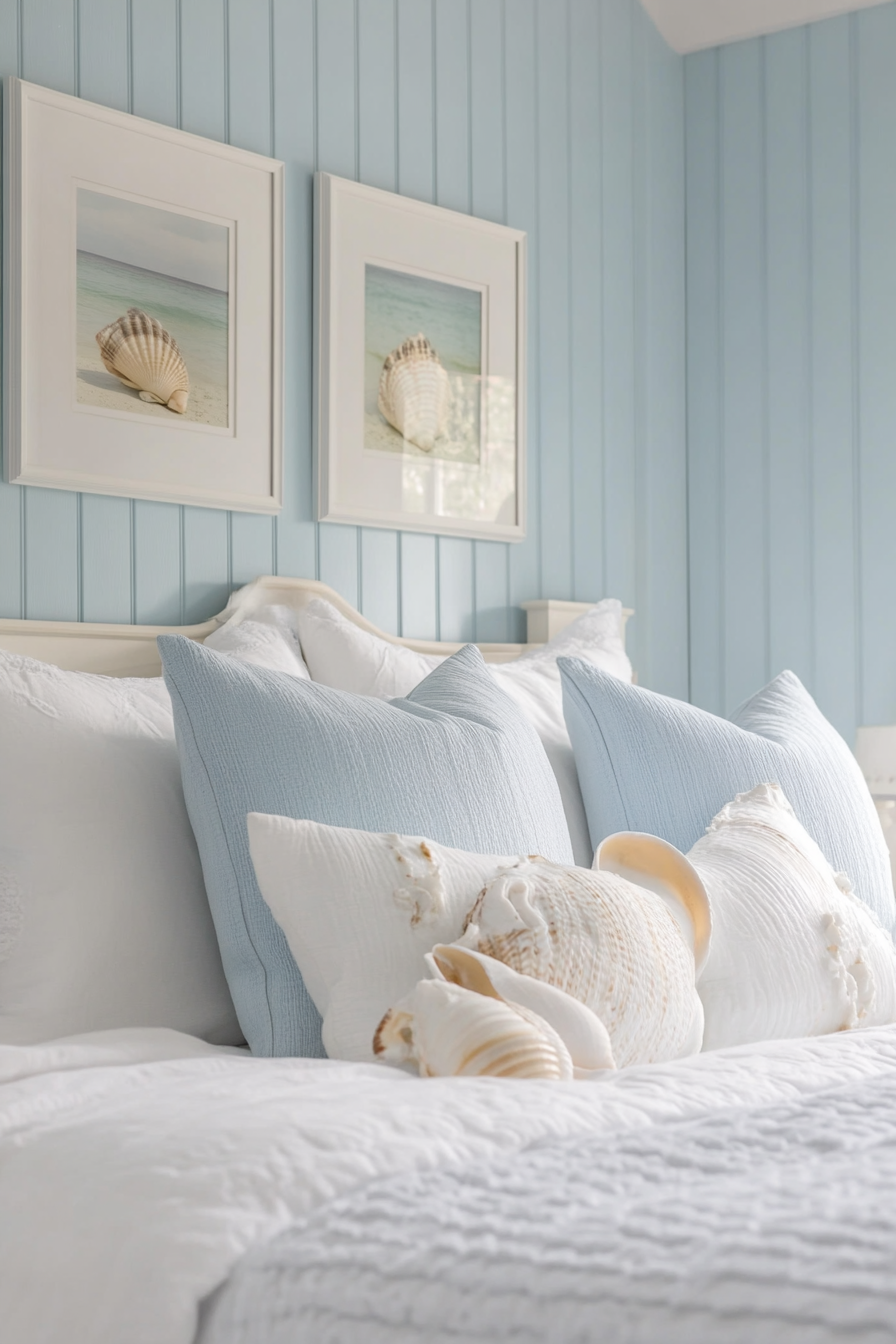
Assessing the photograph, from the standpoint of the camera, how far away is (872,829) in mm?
1631

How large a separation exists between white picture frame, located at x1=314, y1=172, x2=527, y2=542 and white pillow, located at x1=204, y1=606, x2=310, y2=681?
268 millimetres

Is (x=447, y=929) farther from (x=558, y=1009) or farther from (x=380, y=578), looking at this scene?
(x=380, y=578)

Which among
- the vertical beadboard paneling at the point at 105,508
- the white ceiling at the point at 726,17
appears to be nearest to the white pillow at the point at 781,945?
the vertical beadboard paneling at the point at 105,508

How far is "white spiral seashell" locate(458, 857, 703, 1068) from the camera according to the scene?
3.54 ft

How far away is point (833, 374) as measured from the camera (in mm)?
2672

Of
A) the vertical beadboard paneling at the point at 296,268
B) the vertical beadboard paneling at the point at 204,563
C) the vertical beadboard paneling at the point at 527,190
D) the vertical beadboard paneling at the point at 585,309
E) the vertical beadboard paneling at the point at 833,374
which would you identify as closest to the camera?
the vertical beadboard paneling at the point at 204,563

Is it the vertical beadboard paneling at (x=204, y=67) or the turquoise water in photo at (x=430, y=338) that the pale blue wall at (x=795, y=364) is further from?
the vertical beadboard paneling at (x=204, y=67)

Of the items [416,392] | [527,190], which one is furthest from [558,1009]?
[527,190]

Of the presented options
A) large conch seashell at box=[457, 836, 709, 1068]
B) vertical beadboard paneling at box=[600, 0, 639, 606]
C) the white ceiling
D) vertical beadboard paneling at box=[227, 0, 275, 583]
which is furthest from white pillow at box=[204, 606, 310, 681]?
the white ceiling

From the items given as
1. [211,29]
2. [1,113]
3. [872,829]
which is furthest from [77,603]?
[872,829]

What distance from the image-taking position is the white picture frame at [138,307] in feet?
5.55

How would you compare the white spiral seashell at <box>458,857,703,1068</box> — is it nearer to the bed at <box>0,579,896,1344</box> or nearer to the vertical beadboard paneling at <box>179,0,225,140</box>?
the bed at <box>0,579,896,1344</box>

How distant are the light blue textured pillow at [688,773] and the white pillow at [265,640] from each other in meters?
0.36

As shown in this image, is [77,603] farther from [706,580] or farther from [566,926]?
[706,580]
